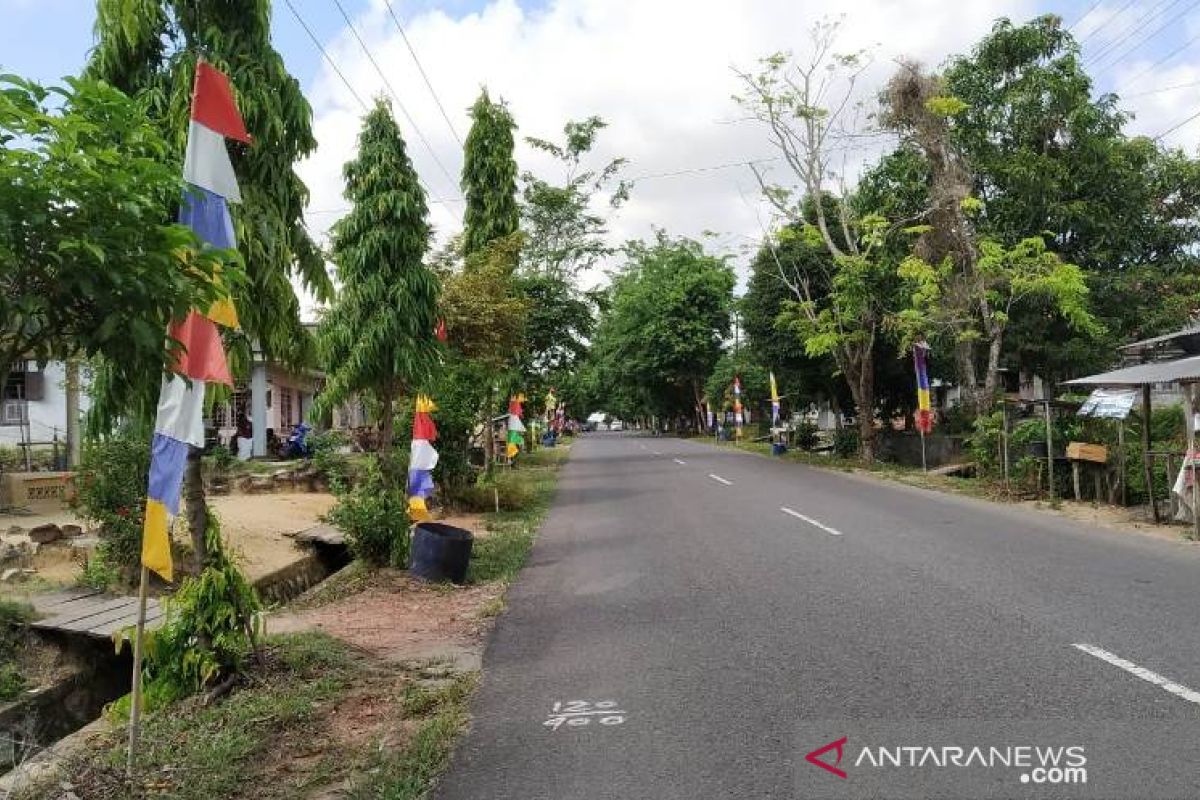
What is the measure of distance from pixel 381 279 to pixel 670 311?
125ft

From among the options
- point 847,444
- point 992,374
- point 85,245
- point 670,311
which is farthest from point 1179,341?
point 670,311

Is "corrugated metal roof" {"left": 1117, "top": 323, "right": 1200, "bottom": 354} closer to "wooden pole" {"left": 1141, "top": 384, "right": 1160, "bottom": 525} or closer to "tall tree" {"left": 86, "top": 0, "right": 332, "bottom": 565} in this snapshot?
"wooden pole" {"left": 1141, "top": 384, "right": 1160, "bottom": 525}

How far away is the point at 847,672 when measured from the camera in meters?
5.70

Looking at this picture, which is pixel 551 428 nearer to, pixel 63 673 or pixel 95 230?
pixel 63 673

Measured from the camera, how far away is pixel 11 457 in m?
Result: 18.0

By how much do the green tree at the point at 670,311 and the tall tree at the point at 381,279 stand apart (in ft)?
116

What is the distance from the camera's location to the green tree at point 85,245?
128 inches

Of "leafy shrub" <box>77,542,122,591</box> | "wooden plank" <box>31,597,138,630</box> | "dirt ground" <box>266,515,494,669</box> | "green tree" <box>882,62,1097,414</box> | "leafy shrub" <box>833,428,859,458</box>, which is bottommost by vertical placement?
"dirt ground" <box>266,515,494,669</box>

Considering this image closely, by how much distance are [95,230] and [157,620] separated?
520 cm

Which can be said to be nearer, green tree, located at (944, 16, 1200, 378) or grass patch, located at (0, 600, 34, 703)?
grass patch, located at (0, 600, 34, 703)

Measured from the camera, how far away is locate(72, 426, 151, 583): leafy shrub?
30.3 feet

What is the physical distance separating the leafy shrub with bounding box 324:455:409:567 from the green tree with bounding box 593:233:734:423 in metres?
36.7

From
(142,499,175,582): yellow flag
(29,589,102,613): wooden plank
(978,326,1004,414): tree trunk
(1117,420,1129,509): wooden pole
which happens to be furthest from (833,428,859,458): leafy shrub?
(142,499,175,582): yellow flag

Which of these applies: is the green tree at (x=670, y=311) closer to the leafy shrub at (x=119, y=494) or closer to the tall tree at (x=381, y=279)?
the tall tree at (x=381, y=279)
